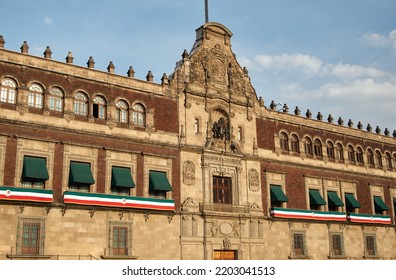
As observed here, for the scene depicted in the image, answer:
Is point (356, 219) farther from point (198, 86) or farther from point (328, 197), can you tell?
point (198, 86)

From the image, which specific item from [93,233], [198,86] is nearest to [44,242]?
[93,233]

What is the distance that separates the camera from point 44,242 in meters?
29.4

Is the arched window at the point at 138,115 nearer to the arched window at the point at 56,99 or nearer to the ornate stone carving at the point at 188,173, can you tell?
the ornate stone carving at the point at 188,173

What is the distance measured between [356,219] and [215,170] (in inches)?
572

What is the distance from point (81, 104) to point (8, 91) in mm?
4573

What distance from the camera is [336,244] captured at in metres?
42.7

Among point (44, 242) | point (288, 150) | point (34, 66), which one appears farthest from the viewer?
point (288, 150)

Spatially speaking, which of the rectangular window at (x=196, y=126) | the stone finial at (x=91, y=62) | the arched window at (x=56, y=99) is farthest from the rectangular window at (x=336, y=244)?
the arched window at (x=56, y=99)

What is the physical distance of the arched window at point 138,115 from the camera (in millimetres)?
35094

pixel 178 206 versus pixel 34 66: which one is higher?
pixel 34 66

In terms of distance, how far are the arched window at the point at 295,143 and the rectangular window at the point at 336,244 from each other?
7.51m

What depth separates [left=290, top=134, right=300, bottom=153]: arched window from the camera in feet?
142

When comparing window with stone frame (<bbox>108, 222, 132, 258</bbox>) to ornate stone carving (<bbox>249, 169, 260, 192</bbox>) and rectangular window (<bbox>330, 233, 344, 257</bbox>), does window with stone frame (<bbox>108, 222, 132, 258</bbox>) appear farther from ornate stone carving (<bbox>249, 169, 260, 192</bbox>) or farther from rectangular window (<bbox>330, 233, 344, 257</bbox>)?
rectangular window (<bbox>330, 233, 344, 257</bbox>)

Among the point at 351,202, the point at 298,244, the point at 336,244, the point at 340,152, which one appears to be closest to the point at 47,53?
the point at 298,244
